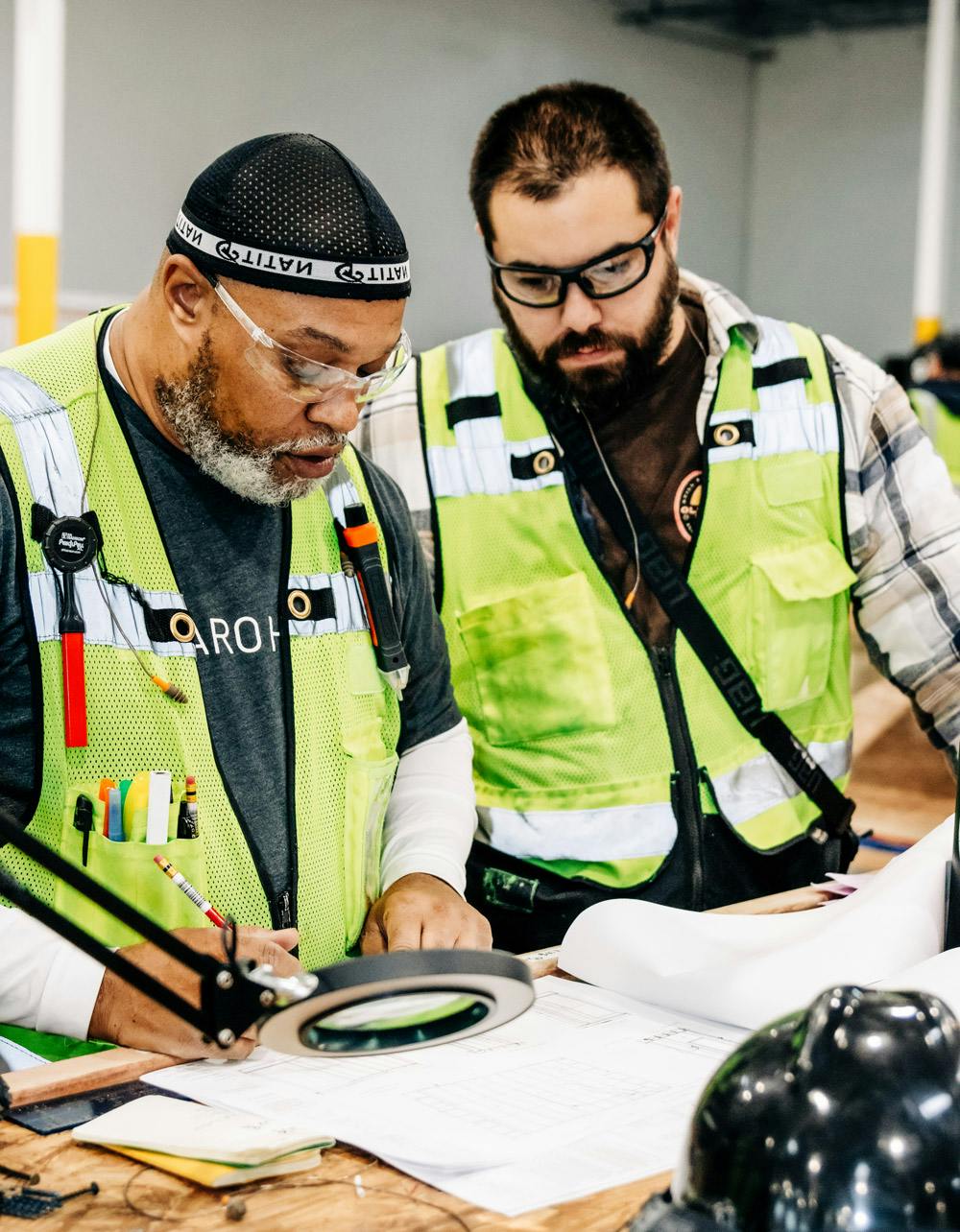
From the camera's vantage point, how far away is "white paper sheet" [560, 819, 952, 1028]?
5.56 feet

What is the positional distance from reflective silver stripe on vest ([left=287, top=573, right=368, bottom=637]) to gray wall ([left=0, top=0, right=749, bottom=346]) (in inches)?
257

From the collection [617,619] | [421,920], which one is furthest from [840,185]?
[421,920]

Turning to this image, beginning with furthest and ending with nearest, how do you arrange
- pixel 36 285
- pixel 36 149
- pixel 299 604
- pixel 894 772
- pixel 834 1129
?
pixel 894 772
pixel 36 285
pixel 36 149
pixel 299 604
pixel 834 1129

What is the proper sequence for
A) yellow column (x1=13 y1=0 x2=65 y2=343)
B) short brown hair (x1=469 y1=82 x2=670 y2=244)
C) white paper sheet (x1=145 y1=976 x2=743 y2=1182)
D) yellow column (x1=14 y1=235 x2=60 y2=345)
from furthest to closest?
1. yellow column (x1=14 y1=235 x2=60 y2=345)
2. yellow column (x1=13 y1=0 x2=65 y2=343)
3. short brown hair (x1=469 y1=82 x2=670 y2=244)
4. white paper sheet (x1=145 y1=976 x2=743 y2=1182)

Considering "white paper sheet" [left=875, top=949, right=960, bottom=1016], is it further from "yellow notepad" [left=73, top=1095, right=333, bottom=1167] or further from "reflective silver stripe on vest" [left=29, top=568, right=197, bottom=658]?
"reflective silver stripe on vest" [left=29, top=568, right=197, bottom=658]

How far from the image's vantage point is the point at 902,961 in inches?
69.1

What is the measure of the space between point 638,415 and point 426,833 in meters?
0.93

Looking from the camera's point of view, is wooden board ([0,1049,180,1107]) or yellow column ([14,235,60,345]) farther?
yellow column ([14,235,60,345])

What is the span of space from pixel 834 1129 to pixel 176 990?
2.59 ft

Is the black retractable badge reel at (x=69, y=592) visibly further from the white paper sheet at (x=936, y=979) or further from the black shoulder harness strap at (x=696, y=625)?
the black shoulder harness strap at (x=696, y=625)

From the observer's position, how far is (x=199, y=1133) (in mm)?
1349

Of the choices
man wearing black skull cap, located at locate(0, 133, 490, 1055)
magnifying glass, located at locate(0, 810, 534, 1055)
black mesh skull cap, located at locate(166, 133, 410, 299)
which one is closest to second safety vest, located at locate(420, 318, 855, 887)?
man wearing black skull cap, located at locate(0, 133, 490, 1055)

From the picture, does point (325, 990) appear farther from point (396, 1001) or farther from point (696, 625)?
point (696, 625)

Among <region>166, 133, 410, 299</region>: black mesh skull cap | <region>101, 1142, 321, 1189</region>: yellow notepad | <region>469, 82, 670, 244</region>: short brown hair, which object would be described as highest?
<region>469, 82, 670, 244</region>: short brown hair
